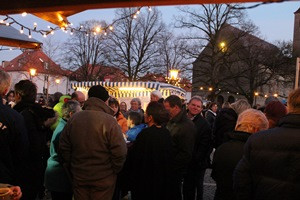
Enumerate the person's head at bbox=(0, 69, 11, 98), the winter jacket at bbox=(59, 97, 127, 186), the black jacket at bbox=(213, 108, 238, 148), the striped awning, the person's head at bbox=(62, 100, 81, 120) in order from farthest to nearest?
1. the striped awning
2. the black jacket at bbox=(213, 108, 238, 148)
3. the person's head at bbox=(62, 100, 81, 120)
4. the winter jacket at bbox=(59, 97, 127, 186)
5. the person's head at bbox=(0, 69, 11, 98)

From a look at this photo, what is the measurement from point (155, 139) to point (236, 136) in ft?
3.42

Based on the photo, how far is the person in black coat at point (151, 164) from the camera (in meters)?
4.25

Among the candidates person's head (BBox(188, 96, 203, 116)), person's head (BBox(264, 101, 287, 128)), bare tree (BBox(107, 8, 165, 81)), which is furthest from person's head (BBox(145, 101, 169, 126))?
bare tree (BBox(107, 8, 165, 81))

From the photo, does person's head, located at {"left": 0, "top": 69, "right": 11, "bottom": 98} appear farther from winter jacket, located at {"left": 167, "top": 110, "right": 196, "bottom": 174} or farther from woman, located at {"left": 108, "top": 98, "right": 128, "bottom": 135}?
woman, located at {"left": 108, "top": 98, "right": 128, "bottom": 135}

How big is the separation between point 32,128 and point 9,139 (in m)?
0.97

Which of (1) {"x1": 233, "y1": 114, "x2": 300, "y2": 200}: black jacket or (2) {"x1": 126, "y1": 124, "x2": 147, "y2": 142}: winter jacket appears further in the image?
(2) {"x1": 126, "y1": 124, "x2": 147, "y2": 142}: winter jacket

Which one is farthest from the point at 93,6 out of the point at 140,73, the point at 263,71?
the point at 263,71

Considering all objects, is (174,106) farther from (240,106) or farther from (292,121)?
(292,121)

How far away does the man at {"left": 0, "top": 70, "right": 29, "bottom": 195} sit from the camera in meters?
3.22

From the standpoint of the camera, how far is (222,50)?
3472 cm

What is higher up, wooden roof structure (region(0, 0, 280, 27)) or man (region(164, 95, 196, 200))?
wooden roof structure (region(0, 0, 280, 27))

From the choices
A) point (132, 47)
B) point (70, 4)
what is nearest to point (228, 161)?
point (70, 4)

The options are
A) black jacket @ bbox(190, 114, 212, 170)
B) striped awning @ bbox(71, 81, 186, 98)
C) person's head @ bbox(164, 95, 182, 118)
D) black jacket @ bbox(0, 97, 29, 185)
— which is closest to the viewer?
black jacket @ bbox(0, 97, 29, 185)

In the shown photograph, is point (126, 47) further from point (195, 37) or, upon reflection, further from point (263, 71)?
point (263, 71)
